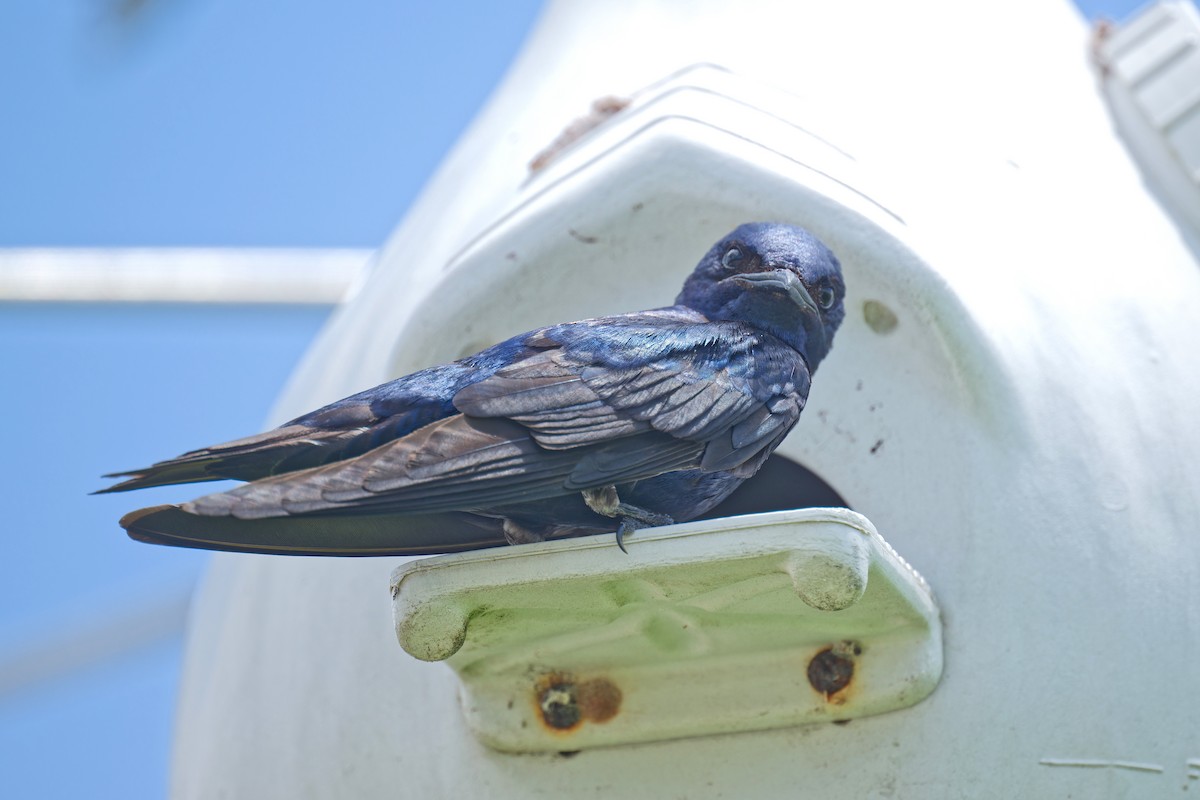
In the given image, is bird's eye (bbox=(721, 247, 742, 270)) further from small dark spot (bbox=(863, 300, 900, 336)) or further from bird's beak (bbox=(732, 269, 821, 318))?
small dark spot (bbox=(863, 300, 900, 336))

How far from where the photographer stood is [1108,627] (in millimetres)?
2779

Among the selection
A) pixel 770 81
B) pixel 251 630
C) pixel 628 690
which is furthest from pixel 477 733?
pixel 770 81

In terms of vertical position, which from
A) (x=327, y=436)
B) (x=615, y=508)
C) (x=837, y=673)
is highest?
(x=327, y=436)

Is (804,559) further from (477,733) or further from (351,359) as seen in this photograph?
(351,359)

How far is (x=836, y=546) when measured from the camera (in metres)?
2.37

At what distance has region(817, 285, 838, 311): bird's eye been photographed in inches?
109

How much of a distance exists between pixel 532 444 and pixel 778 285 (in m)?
0.51

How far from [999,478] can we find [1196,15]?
1370 mm

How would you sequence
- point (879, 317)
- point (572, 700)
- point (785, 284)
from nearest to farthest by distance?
point (785, 284), point (572, 700), point (879, 317)

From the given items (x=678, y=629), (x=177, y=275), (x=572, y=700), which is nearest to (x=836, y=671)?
(x=678, y=629)

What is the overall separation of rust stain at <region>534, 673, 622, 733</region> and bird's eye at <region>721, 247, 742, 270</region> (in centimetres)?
70

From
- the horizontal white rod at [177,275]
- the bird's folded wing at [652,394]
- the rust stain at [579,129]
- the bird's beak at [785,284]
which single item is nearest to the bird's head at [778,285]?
the bird's beak at [785,284]

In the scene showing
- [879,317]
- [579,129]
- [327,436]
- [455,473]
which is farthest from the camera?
[579,129]

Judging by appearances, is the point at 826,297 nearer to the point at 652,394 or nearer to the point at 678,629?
the point at 652,394
